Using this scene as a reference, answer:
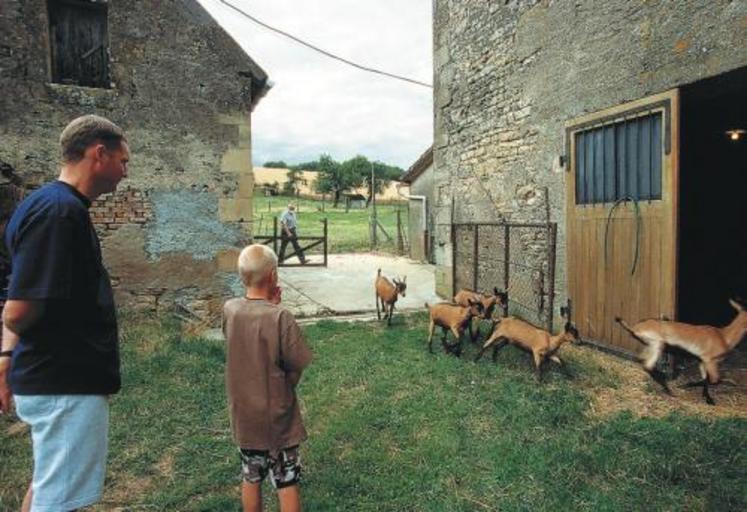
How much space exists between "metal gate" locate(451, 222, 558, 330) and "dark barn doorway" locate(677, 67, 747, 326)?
2.43 meters

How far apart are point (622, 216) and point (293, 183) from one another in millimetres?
78008

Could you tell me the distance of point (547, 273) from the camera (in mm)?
6980

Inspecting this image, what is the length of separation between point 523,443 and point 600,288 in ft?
9.82

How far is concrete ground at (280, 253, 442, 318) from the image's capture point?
8.90 m

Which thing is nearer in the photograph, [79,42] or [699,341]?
[699,341]

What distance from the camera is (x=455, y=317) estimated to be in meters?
5.81

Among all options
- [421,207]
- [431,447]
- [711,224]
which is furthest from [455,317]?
[421,207]

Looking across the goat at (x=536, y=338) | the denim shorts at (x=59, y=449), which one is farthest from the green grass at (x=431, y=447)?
the denim shorts at (x=59, y=449)

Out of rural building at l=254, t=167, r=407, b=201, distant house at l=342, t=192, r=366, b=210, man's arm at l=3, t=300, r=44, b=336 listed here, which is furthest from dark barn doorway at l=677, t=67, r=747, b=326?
rural building at l=254, t=167, r=407, b=201

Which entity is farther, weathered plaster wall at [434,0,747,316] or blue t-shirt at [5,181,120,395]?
weathered plaster wall at [434,0,747,316]

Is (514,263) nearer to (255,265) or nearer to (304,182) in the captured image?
(255,265)

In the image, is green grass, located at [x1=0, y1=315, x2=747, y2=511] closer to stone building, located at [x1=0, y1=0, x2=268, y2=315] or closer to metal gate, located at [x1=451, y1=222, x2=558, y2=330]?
metal gate, located at [x1=451, y1=222, x2=558, y2=330]

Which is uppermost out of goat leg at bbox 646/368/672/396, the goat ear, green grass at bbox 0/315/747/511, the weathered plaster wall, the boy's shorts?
the weathered plaster wall

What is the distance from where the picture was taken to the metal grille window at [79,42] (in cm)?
678
